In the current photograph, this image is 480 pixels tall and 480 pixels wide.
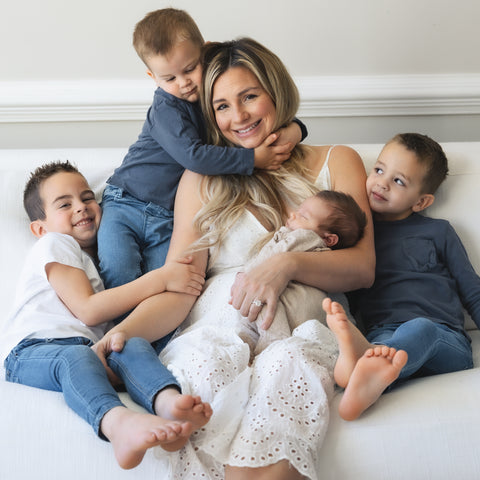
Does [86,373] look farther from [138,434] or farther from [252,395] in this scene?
[252,395]

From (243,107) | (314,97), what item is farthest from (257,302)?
(314,97)

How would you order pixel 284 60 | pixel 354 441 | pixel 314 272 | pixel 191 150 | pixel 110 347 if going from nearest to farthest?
pixel 354 441
pixel 110 347
pixel 314 272
pixel 191 150
pixel 284 60

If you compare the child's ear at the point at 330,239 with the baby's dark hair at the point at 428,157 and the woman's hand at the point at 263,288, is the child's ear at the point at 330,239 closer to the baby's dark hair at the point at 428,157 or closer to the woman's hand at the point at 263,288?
the woman's hand at the point at 263,288

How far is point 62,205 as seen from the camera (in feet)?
5.91

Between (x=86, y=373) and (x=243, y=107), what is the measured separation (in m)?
0.89

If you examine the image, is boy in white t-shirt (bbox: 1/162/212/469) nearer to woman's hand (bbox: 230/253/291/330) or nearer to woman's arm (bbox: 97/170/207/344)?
woman's arm (bbox: 97/170/207/344)

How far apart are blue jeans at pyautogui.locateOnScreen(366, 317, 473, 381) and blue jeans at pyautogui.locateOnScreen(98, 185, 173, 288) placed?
69cm

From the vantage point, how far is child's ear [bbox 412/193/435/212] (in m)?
1.87

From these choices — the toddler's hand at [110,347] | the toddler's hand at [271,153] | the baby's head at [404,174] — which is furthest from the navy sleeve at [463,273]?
the toddler's hand at [110,347]

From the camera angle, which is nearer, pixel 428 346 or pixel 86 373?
pixel 86 373

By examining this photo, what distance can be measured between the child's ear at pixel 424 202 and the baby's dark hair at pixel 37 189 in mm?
1049

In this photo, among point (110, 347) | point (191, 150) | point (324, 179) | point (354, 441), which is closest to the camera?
point (354, 441)

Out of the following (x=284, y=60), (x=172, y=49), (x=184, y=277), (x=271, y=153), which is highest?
(x=172, y=49)

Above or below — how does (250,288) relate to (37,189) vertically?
below
